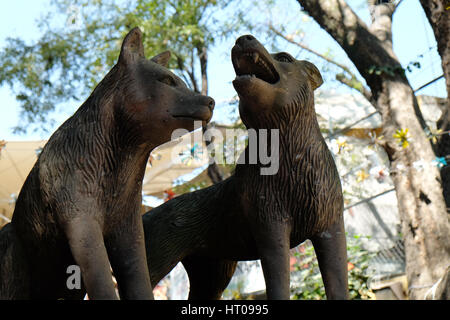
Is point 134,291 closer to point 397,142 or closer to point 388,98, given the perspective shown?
point 397,142

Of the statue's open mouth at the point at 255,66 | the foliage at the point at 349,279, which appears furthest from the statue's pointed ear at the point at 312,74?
the foliage at the point at 349,279

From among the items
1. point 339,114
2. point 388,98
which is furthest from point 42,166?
point 339,114

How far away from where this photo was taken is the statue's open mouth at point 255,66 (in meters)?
2.41

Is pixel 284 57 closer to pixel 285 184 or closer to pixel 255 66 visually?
pixel 255 66

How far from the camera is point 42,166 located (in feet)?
7.54

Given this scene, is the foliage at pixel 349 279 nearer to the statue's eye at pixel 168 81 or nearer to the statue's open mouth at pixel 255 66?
the statue's open mouth at pixel 255 66

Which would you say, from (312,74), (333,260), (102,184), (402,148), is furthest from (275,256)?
(402,148)

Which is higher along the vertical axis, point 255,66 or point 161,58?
point 161,58

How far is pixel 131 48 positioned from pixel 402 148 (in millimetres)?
3670

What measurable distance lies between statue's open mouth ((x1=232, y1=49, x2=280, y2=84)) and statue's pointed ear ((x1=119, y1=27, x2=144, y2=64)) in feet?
1.37

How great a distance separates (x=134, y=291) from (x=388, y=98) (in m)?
4.17

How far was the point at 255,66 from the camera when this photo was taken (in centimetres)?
245

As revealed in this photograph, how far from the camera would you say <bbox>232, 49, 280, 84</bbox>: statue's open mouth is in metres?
2.41

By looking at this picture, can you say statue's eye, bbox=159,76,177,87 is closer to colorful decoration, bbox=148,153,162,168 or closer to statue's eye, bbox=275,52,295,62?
statue's eye, bbox=275,52,295,62
